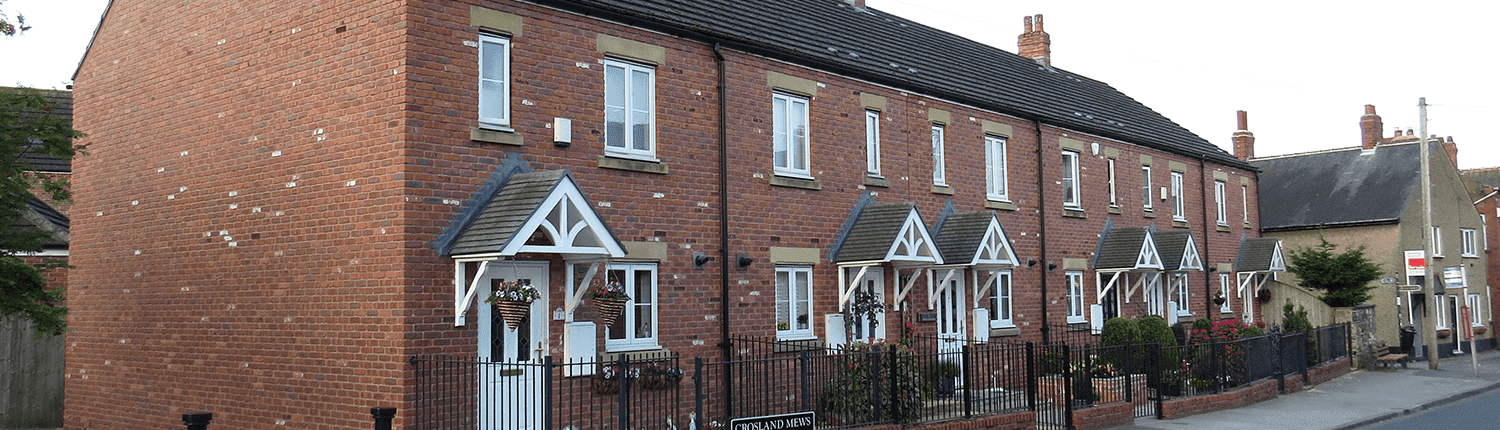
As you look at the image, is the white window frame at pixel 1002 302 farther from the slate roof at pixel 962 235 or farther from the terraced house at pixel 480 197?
the slate roof at pixel 962 235

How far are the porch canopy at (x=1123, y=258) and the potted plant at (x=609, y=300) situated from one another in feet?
44.6

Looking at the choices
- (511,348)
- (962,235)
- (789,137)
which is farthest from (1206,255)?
(511,348)

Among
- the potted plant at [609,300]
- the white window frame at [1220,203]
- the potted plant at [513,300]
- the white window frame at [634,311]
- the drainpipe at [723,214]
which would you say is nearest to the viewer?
the potted plant at [513,300]


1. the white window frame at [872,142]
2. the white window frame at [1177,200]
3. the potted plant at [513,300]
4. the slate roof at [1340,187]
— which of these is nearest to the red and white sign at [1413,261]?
the slate roof at [1340,187]

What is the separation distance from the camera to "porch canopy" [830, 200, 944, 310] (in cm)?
1644

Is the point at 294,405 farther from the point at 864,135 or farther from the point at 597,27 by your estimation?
the point at 864,135

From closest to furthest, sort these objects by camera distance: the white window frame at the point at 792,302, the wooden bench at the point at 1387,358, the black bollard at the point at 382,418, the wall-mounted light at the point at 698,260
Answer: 1. the black bollard at the point at 382,418
2. the wall-mounted light at the point at 698,260
3. the white window frame at the point at 792,302
4. the wooden bench at the point at 1387,358

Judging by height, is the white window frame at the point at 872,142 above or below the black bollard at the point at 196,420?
above

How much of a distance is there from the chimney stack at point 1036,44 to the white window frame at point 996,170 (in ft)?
31.1

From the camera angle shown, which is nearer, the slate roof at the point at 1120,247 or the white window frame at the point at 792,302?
the white window frame at the point at 792,302

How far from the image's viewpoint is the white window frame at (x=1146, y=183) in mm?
26359

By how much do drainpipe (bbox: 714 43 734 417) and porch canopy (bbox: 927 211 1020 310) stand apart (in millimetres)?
4847

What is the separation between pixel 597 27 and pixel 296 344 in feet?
16.2


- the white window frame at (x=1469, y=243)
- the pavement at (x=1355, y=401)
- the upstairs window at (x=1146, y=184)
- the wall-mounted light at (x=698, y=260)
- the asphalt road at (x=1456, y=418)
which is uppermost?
the upstairs window at (x=1146, y=184)
